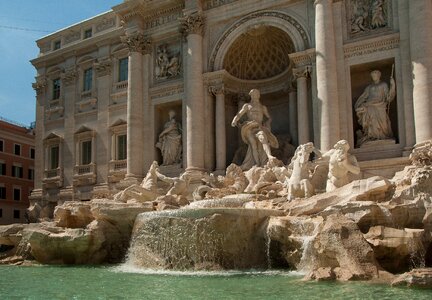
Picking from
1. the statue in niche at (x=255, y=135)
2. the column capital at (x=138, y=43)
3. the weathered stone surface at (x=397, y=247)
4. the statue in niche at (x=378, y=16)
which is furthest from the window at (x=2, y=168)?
the weathered stone surface at (x=397, y=247)

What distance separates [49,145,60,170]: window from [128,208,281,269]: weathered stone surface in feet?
60.2

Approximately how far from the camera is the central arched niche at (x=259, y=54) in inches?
967

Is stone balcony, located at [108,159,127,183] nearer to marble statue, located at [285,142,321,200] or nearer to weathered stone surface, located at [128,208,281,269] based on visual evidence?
marble statue, located at [285,142,321,200]

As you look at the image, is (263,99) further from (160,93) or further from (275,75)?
(160,93)

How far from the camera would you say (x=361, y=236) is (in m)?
11.7

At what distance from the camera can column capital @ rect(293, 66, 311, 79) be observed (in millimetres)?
22234

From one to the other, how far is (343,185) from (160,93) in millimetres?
12865

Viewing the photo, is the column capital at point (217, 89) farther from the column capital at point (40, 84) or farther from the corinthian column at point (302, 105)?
the column capital at point (40, 84)

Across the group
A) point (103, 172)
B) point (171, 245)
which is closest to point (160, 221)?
point (171, 245)

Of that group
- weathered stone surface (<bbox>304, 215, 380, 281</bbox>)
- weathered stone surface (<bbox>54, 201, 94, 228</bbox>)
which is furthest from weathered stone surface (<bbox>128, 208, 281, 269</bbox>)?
weathered stone surface (<bbox>54, 201, 94, 228</bbox>)

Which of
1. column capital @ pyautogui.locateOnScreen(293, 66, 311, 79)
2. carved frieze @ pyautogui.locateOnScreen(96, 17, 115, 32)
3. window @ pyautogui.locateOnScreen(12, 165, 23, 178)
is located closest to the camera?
column capital @ pyautogui.locateOnScreen(293, 66, 311, 79)

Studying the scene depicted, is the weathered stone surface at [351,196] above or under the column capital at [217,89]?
under

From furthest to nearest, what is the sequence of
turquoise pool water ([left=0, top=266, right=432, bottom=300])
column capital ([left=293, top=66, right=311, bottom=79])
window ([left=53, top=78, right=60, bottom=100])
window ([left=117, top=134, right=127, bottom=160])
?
1. window ([left=53, top=78, right=60, bottom=100])
2. window ([left=117, top=134, right=127, bottom=160])
3. column capital ([left=293, top=66, right=311, bottom=79])
4. turquoise pool water ([left=0, top=266, right=432, bottom=300])

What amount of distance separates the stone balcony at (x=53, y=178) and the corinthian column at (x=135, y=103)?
21.3ft
